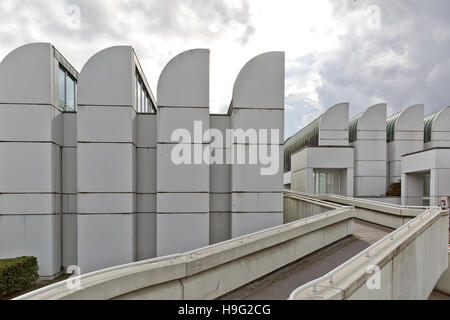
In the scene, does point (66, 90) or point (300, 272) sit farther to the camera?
point (66, 90)

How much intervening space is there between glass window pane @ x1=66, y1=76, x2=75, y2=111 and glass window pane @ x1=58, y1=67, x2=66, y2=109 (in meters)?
0.33

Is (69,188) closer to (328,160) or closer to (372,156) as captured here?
(328,160)

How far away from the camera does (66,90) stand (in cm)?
1158

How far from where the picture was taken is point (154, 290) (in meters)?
5.25

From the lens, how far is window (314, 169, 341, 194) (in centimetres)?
2494

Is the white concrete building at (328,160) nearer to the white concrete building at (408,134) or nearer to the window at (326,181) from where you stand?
the window at (326,181)

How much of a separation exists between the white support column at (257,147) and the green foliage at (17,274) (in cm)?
674

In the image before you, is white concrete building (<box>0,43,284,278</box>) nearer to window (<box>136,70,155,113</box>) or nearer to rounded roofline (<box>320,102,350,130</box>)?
window (<box>136,70,155,113</box>)

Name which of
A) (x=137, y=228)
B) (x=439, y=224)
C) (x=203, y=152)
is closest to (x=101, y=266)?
(x=137, y=228)

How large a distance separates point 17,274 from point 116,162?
444 centimetres

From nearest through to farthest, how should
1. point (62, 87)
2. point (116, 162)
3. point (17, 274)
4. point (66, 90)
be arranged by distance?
point (17, 274) → point (116, 162) → point (62, 87) → point (66, 90)

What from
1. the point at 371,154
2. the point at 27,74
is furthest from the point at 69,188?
the point at 371,154

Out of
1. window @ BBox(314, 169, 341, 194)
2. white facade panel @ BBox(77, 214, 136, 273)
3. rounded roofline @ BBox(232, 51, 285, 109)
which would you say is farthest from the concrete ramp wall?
window @ BBox(314, 169, 341, 194)
